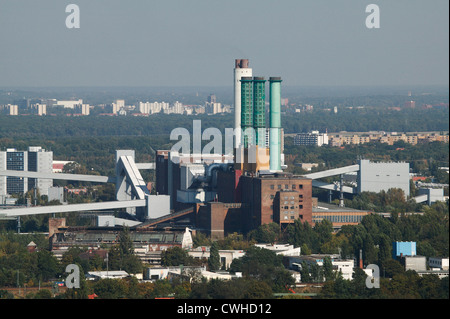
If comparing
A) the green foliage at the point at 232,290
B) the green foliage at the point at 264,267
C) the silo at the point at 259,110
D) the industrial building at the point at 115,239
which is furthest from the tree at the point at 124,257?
the silo at the point at 259,110

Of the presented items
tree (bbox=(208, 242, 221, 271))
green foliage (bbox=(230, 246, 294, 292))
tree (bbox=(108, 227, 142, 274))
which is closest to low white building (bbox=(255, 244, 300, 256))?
green foliage (bbox=(230, 246, 294, 292))

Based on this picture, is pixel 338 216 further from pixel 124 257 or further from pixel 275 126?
pixel 124 257

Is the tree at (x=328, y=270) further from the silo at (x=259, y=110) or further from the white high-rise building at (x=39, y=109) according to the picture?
the white high-rise building at (x=39, y=109)

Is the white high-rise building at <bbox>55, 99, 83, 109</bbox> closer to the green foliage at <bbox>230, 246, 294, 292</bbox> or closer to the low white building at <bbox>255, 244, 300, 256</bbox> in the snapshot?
the low white building at <bbox>255, 244, 300, 256</bbox>

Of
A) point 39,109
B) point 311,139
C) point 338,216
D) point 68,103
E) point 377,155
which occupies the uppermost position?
point 68,103

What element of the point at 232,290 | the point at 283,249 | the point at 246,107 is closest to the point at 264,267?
the point at 232,290

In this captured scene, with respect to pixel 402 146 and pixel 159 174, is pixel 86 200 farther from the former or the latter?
pixel 402 146
